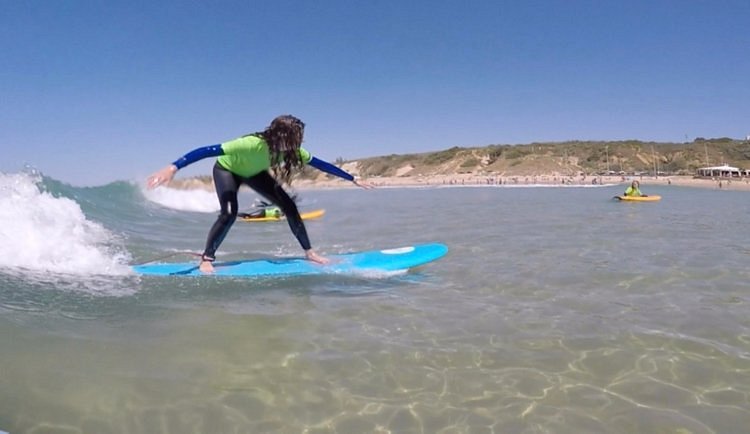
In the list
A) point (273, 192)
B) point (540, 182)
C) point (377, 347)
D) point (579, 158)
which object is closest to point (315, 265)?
point (273, 192)

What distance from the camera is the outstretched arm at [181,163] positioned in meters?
5.39

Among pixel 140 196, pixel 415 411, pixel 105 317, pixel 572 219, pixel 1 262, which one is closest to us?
pixel 415 411

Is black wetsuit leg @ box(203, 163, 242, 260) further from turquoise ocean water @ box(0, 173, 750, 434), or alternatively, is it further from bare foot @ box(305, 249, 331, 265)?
bare foot @ box(305, 249, 331, 265)

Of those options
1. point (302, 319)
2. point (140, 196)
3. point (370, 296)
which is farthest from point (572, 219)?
point (140, 196)

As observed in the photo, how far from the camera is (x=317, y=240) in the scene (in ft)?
37.5

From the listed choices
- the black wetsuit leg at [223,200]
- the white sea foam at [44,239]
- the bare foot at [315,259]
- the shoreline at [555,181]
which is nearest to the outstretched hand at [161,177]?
the black wetsuit leg at [223,200]

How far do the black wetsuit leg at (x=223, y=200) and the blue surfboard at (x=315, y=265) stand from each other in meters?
0.32

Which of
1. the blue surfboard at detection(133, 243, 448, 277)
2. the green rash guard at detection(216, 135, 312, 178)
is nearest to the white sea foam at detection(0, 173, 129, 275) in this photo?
the blue surfboard at detection(133, 243, 448, 277)

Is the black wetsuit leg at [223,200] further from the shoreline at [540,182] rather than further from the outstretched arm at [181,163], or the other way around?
the shoreline at [540,182]

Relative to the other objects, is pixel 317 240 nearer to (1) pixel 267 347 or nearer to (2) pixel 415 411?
(1) pixel 267 347

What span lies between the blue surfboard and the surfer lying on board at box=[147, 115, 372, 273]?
0.98ft

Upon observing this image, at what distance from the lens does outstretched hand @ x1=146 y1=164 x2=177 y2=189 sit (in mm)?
5320

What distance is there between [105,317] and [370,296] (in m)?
2.47

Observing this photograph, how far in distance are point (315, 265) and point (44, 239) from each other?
381 centimetres
